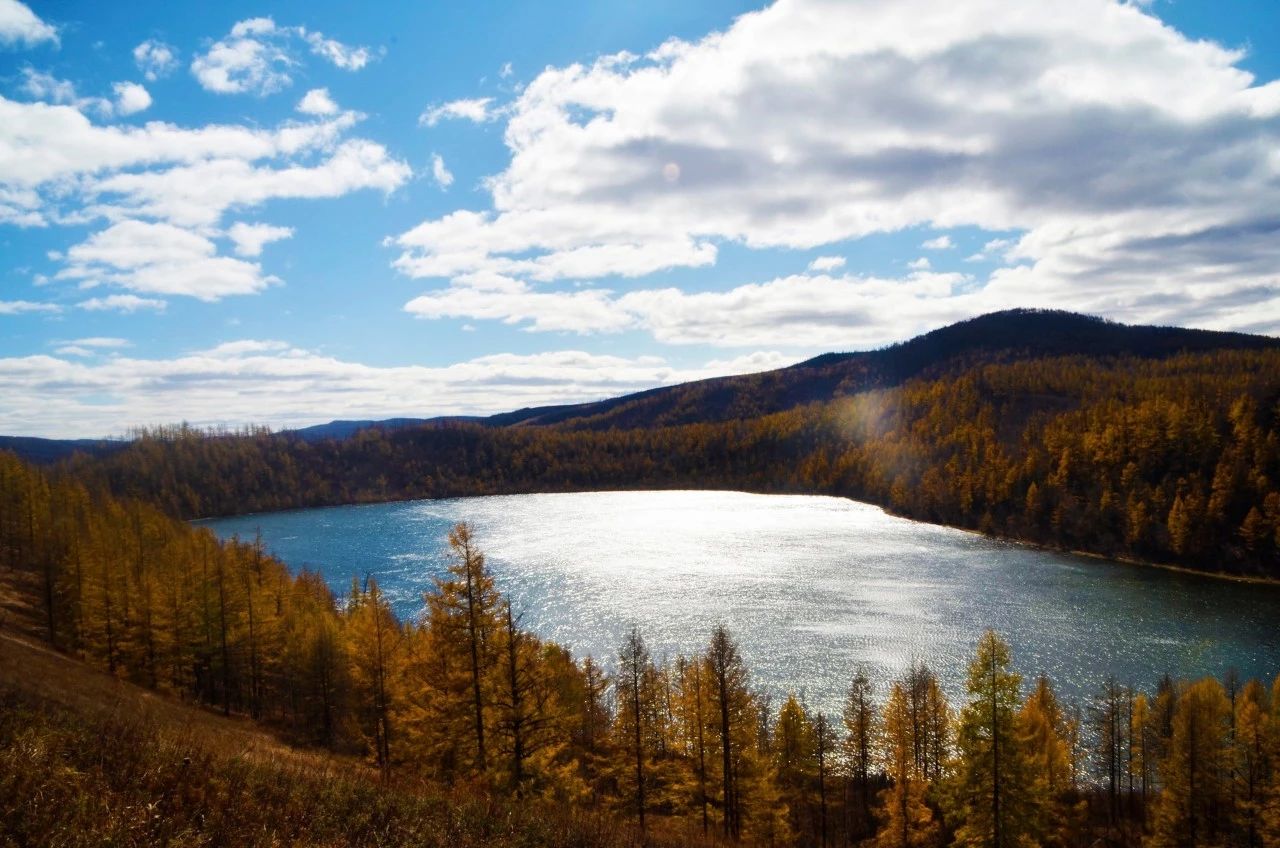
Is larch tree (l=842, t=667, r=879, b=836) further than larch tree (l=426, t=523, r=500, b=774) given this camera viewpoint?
Yes

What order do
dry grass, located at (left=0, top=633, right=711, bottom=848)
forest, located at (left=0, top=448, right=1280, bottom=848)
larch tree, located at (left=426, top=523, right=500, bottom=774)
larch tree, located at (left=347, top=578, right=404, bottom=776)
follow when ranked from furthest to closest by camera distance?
larch tree, located at (left=347, top=578, right=404, bottom=776)
forest, located at (left=0, top=448, right=1280, bottom=848)
larch tree, located at (left=426, top=523, right=500, bottom=774)
dry grass, located at (left=0, top=633, right=711, bottom=848)

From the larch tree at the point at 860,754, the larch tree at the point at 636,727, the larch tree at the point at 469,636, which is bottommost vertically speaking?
the larch tree at the point at 860,754

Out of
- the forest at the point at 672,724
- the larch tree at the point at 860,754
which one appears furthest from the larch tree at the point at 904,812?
the larch tree at the point at 860,754

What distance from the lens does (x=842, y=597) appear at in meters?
84.9

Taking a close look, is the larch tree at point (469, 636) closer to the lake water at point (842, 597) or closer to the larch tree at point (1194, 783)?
the larch tree at point (1194, 783)

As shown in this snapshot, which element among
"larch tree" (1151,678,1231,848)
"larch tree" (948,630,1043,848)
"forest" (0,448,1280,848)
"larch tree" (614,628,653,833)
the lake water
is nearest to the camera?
"forest" (0,448,1280,848)

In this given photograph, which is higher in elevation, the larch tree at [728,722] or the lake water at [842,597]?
the larch tree at [728,722]

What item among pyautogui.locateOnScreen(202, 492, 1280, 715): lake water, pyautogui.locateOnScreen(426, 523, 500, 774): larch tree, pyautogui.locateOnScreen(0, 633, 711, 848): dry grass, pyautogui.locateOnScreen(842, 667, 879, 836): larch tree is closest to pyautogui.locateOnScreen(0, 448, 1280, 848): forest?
pyautogui.locateOnScreen(426, 523, 500, 774): larch tree

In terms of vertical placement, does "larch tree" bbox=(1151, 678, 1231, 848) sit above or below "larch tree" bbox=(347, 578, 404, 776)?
below

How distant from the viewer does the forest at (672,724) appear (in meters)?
25.0

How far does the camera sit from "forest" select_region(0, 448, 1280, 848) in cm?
2500

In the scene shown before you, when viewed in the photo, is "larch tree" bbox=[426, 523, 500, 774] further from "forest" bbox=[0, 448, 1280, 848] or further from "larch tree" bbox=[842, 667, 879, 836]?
"larch tree" bbox=[842, 667, 879, 836]

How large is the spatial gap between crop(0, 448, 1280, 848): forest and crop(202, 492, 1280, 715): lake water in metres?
5.55

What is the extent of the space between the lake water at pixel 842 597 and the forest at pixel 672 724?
5.55 metres
